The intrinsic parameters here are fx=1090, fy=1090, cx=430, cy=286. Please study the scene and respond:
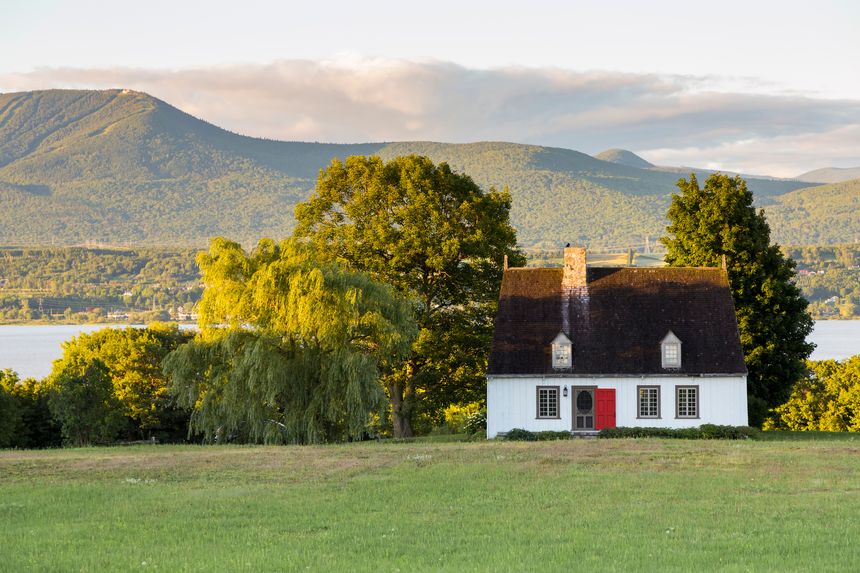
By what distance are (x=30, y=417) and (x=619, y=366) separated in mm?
38438

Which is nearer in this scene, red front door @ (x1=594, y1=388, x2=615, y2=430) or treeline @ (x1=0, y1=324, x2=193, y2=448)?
red front door @ (x1=594, y1=388, x2=615, y2=430)

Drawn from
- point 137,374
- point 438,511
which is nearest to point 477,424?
point 137,374

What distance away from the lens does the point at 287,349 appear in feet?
158

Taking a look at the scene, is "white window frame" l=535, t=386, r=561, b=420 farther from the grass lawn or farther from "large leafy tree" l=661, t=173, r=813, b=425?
the grass lawn

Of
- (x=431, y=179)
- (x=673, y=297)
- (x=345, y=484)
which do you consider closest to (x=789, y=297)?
(x=673, y=297)

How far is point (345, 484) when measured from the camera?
27125mm

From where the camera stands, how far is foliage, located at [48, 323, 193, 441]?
231 feet

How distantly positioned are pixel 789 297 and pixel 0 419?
4324 centimetres

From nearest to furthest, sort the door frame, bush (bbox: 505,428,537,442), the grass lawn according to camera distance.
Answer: the grass lawn → bush (bbox: 505,428,537,442) → the door frame

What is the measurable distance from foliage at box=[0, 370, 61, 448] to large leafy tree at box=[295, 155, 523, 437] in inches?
866

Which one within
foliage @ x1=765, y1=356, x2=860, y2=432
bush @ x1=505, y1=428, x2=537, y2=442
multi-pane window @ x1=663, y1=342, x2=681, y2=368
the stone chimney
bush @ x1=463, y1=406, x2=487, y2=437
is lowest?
foliage @ x1=765, y1=356, x2=860, y2=432

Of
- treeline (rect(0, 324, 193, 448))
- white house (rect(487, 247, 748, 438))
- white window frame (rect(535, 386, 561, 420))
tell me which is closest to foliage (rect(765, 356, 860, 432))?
white house (rect(487, 247, 748, 438))

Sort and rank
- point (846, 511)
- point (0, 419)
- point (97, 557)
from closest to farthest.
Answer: point (97, 557), point (846, 511), point (0, 419)

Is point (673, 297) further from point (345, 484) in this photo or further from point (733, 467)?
point (345, 484)
